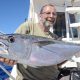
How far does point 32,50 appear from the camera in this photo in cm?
263

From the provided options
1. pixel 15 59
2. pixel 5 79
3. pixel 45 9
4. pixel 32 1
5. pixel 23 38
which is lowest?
pixel 5 79

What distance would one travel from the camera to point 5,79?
5.83 m

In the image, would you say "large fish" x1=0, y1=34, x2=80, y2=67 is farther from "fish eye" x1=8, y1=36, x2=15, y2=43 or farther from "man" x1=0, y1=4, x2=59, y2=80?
"man" x1=0, y1=4, x2=59, y2=80

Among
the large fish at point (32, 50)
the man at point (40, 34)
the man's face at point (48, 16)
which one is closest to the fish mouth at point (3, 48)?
the large fish at point (32, 50)

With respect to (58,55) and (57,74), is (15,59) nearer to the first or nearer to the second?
(58,55)

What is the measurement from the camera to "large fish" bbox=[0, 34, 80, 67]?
8.48 ft

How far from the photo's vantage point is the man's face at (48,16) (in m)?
3.43

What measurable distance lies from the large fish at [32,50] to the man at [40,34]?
0.42 meters

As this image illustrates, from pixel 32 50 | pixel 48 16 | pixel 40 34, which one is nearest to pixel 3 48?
pixel 32 50

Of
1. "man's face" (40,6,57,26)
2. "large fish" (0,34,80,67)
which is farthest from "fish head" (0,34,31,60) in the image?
"man's face" (40,6,57,26)

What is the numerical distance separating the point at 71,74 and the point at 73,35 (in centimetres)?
568

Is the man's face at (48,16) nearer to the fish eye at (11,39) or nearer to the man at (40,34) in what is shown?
the man at (40,34)

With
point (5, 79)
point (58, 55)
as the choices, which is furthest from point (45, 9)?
point (5, 79)

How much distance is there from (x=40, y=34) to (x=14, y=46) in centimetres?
77
